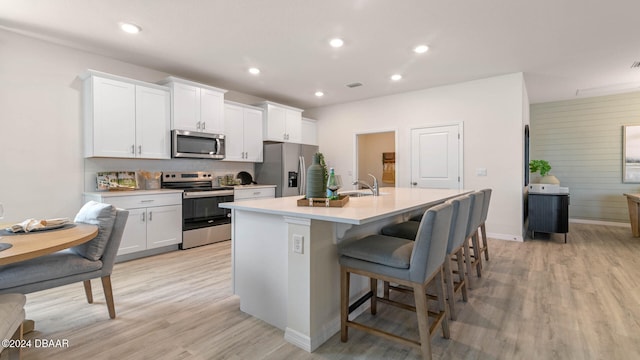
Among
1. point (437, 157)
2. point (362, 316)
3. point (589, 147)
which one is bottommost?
point (362, 316)

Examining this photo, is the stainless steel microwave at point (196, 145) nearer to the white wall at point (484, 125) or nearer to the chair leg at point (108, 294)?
the chair leg at point (108, 294)

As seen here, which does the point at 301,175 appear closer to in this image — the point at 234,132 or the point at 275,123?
the point at 275,123

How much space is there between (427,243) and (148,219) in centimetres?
350

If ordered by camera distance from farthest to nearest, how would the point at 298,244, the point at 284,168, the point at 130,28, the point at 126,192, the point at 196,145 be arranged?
the point at 284,168, the point at 196,145, the point at 126,192, the point at 130,28, the point at 298,244

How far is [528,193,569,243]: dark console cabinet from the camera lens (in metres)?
4.48

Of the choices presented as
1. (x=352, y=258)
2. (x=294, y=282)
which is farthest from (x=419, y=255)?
(x=294, y=282)

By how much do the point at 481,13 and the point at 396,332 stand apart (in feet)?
9.30

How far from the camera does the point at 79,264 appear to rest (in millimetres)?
2014

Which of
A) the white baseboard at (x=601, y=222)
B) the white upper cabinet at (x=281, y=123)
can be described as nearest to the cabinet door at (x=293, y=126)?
the white upper cabinet at (x=281, y=123)

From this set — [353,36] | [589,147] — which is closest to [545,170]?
[589,147]

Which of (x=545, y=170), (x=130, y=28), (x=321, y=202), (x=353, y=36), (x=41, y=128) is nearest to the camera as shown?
(x=321, y=202)

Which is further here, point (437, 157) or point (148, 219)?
point (437, 157)

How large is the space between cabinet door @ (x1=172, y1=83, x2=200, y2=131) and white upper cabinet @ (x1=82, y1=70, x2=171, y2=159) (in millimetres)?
103

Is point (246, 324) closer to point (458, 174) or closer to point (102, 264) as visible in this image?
point (102, 264)
